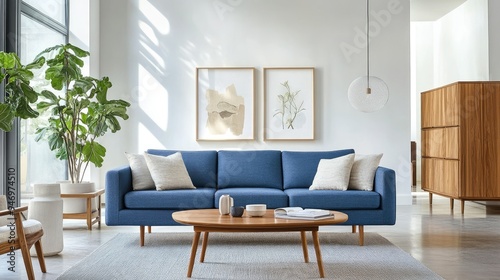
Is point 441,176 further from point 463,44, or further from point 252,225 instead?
point 252,225

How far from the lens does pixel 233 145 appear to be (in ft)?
25.0

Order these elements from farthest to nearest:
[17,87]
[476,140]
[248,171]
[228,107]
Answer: [228,107] → [476,140] → [248,171] → [17,87]

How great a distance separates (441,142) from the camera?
7641 mm

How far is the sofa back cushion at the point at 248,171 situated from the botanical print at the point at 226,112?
5.53ft

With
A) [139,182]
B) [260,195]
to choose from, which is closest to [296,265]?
[260,195]

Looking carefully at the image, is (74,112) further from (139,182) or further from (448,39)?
(448,39)

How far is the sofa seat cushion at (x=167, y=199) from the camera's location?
5.05 metres

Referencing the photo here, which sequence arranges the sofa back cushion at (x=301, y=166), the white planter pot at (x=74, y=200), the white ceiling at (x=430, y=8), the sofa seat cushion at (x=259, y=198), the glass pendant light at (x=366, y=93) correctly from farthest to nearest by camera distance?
the white ceiling at (x=430, y=8) < the glass pendant light at (x=366, y=93) < the white planter pot at (x=74, y=200) < the sofa back cushion at (x=301, y=166) < the sofa seat cushion at (x=259, y=198)

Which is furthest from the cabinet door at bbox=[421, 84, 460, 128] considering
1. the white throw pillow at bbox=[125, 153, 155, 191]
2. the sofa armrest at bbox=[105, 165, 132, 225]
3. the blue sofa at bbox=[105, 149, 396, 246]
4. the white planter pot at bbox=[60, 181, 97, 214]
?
the white planter pot at bbox=[60, 181, 97, 214]

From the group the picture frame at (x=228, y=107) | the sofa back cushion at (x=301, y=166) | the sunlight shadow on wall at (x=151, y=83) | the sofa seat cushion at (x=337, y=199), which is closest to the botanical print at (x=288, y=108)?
the picture frame at (x=228, y=107)

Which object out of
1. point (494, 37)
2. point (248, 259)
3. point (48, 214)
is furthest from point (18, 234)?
point (494, 37)

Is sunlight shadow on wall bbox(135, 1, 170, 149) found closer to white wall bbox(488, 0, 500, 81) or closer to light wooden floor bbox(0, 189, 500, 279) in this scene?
light wooden floor bbox(0, 189, 500, 279)

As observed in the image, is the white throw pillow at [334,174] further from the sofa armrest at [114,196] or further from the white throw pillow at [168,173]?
the sofa armrest at [114,196]

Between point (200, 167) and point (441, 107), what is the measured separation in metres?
3.47
